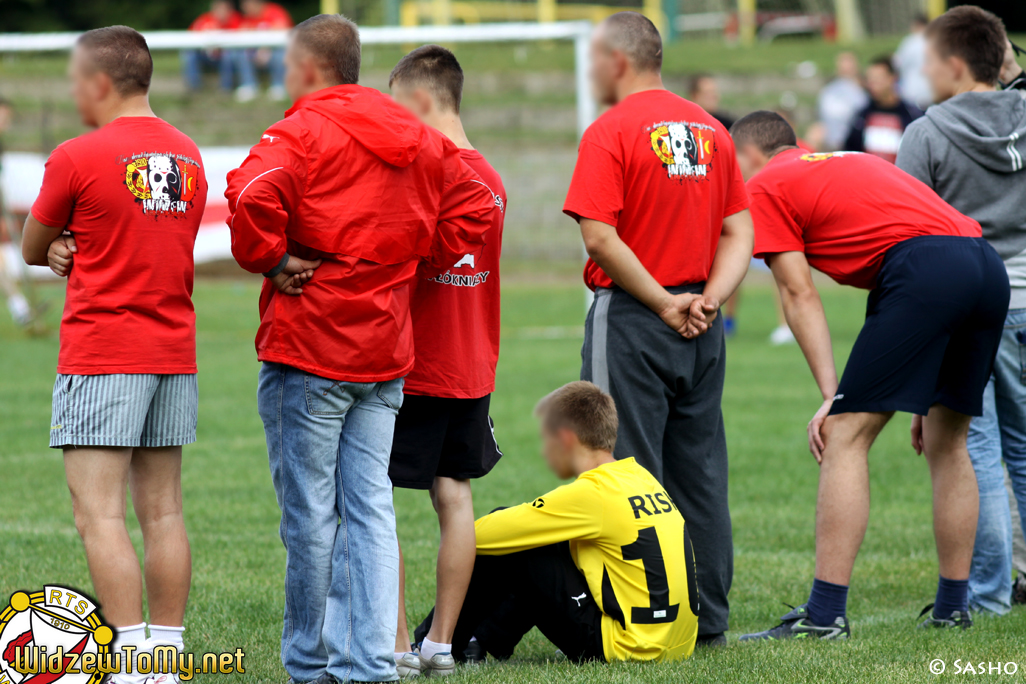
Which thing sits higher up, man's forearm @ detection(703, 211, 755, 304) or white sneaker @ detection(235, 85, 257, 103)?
white sneaker @ detection(235, 85, 257, 103)

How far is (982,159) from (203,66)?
1494cm

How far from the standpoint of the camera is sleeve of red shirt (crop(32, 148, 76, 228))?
3496 millimetres

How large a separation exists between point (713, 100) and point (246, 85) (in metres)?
7.10

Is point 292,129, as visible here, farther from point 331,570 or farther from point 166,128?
point 331,570

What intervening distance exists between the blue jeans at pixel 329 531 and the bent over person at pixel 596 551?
56 centimetres

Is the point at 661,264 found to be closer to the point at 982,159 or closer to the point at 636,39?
the point at 636,39

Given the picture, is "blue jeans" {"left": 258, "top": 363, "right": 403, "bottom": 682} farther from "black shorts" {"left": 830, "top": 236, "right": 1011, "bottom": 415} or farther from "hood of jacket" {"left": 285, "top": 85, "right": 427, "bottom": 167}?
"black shorts" {"left": 830, "top": 236, "right": 1011, "bottom": 415}

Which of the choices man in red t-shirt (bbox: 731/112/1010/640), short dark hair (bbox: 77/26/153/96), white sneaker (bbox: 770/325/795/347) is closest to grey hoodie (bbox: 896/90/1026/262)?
man in red t-shirt (bbox: 731/112/1010/640)

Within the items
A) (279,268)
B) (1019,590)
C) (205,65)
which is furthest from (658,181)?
(205,65)

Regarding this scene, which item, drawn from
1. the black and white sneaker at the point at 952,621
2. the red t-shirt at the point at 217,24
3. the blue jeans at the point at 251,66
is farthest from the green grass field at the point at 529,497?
the red t-shirt at the point at 217,24

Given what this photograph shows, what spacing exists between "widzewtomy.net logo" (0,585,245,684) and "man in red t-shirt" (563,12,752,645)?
6.03 feet

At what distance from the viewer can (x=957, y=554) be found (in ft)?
14.6

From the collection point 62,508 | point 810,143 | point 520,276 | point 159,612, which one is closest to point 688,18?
point 520,276

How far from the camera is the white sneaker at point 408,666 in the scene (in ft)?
12.5
